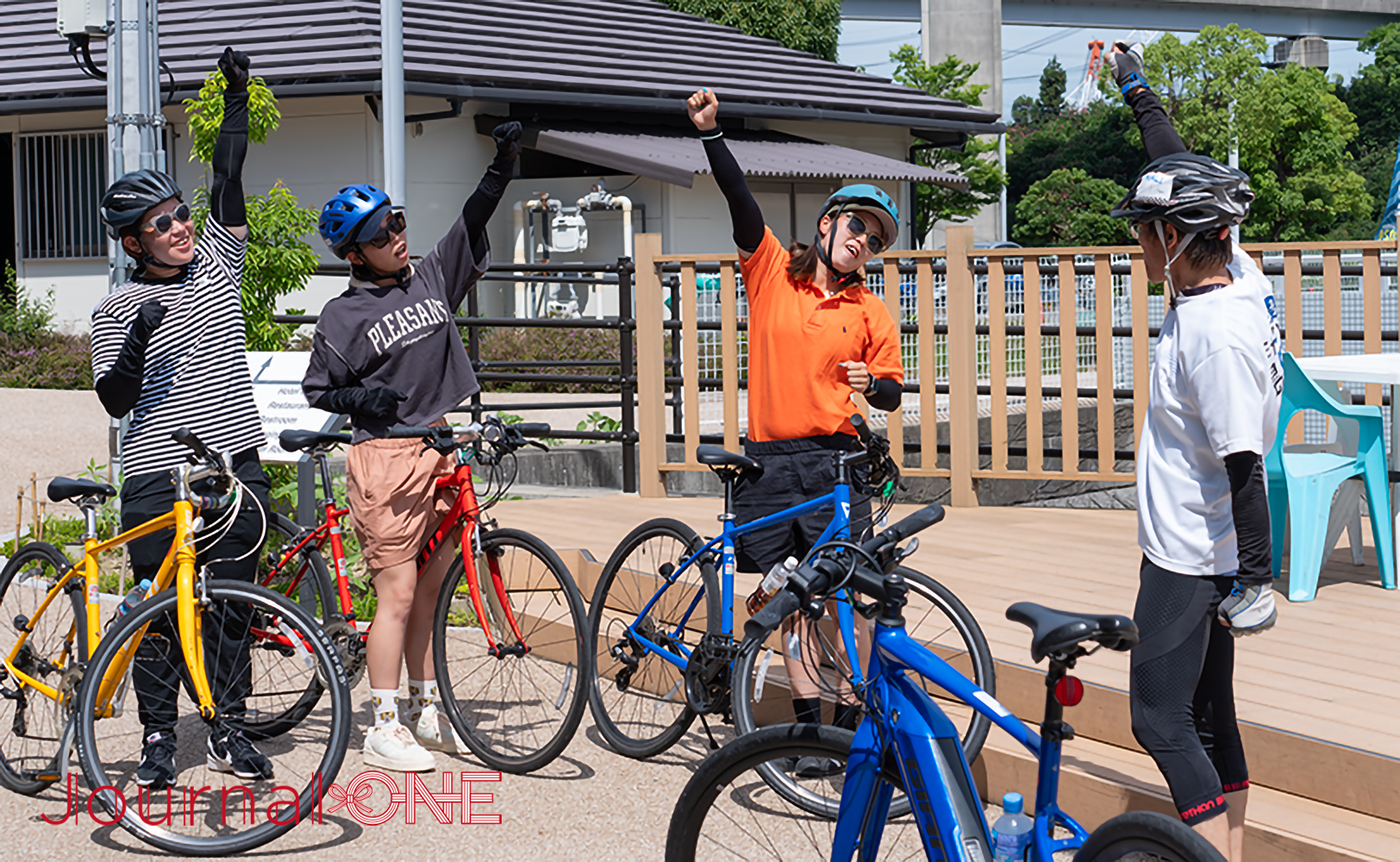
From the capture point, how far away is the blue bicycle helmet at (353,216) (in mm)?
4949

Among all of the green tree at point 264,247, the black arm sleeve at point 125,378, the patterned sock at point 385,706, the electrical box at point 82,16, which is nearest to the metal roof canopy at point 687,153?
the green tree at point 264,247

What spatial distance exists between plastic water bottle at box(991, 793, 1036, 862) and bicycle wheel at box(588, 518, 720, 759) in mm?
2252

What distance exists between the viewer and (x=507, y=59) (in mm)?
20578

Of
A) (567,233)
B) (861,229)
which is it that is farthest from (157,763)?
(567,233)

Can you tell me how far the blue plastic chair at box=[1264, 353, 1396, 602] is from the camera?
5.78 meters

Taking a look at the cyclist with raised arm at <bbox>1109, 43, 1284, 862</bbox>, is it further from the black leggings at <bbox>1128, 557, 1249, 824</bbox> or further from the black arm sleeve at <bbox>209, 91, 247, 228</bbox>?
the black arm sleeve at <bbox>209, 91, 247, 228</bbox>

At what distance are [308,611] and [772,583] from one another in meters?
2.07

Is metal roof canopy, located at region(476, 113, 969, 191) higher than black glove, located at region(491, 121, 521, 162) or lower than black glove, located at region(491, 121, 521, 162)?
higher

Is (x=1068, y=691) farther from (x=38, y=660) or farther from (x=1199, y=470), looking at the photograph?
(x=38, y=660)

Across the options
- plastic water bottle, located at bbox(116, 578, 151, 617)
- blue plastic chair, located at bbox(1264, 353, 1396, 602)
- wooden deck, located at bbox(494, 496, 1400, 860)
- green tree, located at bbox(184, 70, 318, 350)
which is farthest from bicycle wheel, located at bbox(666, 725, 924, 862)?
green tree, located at bbox(184, 70, 318, 350)

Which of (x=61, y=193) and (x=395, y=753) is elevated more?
(x=61, y=193)

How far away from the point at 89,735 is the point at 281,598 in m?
0.70

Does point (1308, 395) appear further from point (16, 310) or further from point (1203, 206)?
point (16, 310)

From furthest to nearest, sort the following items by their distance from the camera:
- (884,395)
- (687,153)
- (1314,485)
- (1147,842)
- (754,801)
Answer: (687,153)
(1314,485)
(884,395)
(754,801)
(1147,842)
